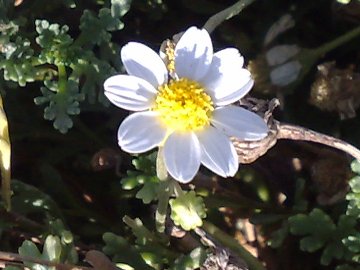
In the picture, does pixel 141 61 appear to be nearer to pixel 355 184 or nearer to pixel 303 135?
pixel 303 135

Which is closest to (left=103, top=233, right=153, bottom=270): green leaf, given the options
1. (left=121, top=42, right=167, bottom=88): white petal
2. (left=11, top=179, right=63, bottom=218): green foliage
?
(left=11, top=179, right=63, bottom=218): green foliage

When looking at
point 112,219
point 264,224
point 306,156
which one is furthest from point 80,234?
point 306,156

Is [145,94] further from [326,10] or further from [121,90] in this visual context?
[326,10]

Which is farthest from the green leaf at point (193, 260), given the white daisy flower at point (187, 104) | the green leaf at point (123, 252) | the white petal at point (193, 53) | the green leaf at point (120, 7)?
the green leaf at point (120, 7)

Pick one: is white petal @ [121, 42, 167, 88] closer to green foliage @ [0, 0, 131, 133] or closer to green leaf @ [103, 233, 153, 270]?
green foliage @ [0, 0, 131, 133]

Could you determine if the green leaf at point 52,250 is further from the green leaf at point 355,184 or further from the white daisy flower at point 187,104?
the green leaf at point 355,184

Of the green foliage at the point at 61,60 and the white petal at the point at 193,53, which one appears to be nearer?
the white petal at the point at 193,53

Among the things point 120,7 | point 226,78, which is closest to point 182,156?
point 226,78
